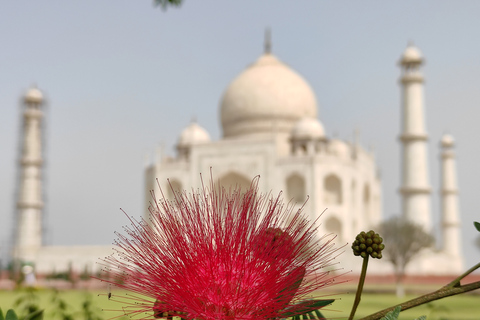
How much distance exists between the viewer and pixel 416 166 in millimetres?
21656

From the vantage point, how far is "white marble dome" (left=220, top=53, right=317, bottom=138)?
24.6 metres

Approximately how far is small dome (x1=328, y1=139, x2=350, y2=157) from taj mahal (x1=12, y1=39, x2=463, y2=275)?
0.04m

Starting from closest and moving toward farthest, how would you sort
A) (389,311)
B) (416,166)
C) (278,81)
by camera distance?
(389,311) → (416,166) → (278,81)

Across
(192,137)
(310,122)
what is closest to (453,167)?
(310,122)

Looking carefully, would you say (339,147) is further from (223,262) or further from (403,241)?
(223,262)

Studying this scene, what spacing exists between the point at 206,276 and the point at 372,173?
24982 mm

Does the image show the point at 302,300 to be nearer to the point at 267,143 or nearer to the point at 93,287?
the point at 93,287

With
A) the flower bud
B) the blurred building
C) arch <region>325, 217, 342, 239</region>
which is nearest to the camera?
the flower bud

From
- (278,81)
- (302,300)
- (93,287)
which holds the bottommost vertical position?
(93,287)

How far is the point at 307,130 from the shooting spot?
22.5 m

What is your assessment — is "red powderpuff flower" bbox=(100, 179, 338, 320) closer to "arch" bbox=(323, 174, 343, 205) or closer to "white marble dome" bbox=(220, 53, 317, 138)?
"arch" bbox=(323, 174, 343, 205)

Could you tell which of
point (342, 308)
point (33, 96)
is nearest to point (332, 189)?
point (33, 96)

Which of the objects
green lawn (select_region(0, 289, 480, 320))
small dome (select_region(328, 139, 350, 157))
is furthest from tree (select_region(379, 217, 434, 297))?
small dome (select_region(328, 139, 350, 157))

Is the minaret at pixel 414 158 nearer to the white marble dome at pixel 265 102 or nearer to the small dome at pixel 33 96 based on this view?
the white marble dome at pixel 265 102
